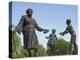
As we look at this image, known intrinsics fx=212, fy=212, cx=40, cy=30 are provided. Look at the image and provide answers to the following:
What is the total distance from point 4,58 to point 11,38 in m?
0.13

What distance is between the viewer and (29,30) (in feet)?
4.50

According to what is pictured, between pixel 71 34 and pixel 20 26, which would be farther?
pixel 71 34

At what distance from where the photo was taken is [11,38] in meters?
1.32

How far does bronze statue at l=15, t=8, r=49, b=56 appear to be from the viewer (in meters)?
1.36

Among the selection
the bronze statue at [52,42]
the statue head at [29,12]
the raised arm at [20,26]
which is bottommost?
the bronze statue at [52,42]

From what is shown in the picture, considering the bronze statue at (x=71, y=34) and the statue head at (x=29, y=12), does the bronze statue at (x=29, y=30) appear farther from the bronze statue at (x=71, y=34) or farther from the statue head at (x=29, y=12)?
the bronze statue at (x=71, y=34)

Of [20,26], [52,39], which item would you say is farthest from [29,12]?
[52,39]

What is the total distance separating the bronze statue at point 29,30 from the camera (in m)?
1.36

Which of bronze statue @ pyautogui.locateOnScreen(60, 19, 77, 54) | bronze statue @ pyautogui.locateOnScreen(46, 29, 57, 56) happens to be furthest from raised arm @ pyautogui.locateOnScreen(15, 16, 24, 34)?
bronze statue @ pyautogui.locateOnScreen(60, 19, 77, 54)

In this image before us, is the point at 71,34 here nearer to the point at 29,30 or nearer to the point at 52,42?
the point at 52,42

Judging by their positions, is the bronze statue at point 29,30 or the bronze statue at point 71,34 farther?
the bronze statue at point 71,34

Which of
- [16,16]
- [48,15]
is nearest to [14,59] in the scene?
[16,16]

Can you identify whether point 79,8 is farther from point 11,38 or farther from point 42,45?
point 11,38

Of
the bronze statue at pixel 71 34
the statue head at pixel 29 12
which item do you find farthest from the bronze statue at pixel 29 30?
the bronze statue at pixel 71 34
